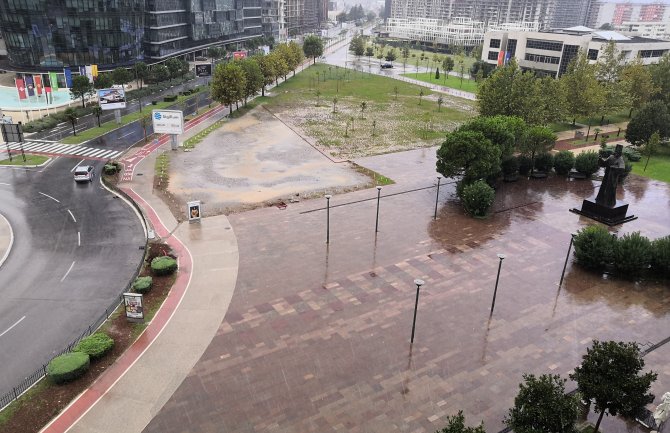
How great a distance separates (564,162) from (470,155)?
16383mm

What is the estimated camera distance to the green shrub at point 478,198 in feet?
137

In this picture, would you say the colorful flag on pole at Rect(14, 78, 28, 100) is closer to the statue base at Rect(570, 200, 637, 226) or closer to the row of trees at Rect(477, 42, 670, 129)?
the row of trees at Rect(477, 42, 670, 129)

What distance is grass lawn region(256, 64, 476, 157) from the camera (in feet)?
220

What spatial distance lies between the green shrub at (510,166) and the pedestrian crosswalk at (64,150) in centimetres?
4423

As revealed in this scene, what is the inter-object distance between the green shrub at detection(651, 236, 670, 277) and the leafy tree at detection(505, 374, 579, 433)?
20.2 meters

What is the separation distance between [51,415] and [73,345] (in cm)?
504

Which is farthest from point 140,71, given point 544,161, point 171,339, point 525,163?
point 171,339

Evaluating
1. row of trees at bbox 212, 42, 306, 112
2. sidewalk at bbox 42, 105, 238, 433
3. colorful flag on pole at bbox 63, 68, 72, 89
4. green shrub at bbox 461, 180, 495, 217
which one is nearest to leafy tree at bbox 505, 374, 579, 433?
sidewalk at bbox 42, 105, 238, 433

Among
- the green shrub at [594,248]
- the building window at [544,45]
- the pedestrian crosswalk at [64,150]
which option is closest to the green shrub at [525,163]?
the green shrub at [594,248]

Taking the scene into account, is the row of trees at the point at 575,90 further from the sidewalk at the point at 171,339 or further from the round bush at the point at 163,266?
the round bush at the point at 163,266

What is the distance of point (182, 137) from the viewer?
6738 centimetres

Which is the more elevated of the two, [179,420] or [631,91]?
[631,91]

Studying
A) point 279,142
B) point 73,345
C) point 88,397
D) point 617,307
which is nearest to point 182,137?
point 279,142

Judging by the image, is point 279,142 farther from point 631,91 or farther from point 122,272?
point 631,91
